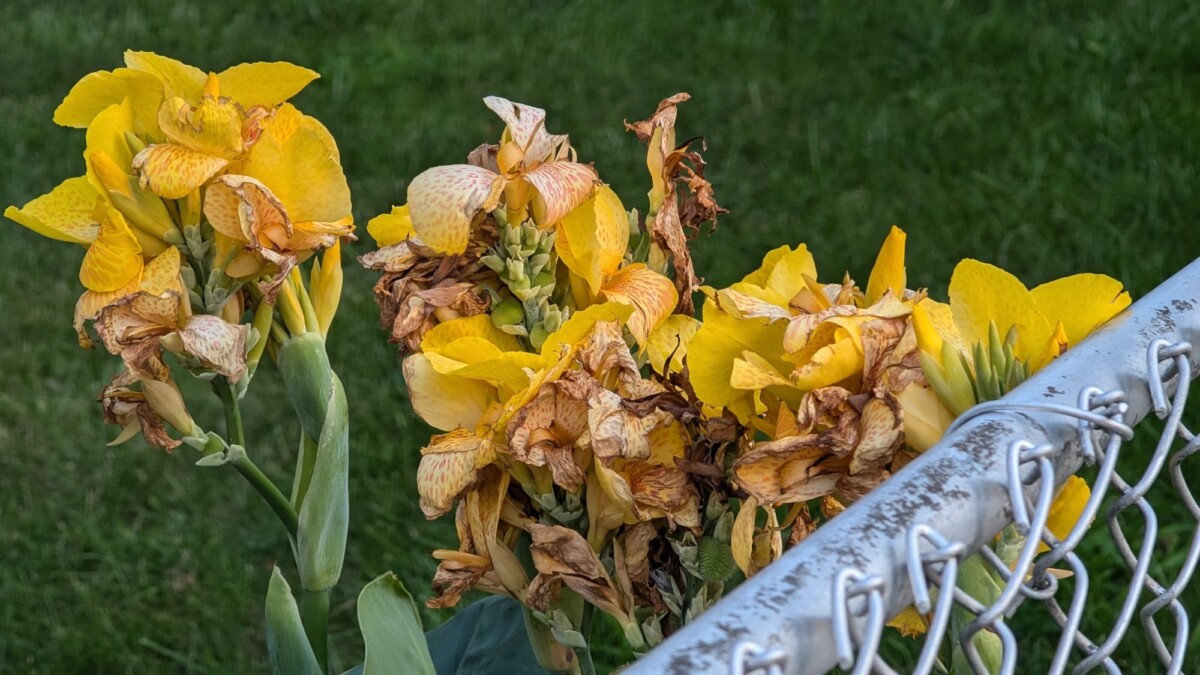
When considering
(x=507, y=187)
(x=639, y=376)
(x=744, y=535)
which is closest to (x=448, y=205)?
(x=507, y=187)

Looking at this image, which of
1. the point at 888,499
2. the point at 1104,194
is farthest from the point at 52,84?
the point at 888,499

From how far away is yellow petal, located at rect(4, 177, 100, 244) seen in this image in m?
0.97

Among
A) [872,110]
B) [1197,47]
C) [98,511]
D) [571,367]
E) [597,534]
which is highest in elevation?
[571,367]

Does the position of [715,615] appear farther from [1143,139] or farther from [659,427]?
[1143,139]

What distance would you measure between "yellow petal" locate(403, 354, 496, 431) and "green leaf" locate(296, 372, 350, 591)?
22 centimetres

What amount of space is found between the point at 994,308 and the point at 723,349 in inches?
6.1

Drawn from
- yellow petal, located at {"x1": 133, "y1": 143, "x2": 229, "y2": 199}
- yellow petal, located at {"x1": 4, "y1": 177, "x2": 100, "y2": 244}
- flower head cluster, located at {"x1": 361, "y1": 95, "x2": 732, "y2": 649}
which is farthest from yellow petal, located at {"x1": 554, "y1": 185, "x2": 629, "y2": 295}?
yellow petal, located at {"x1": 4, "y1": 177, "x2": 100, "y2": 244}

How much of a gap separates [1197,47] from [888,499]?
349cm

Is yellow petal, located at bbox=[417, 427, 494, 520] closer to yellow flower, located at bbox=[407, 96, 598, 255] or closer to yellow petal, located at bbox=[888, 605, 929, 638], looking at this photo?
yellow flower, located at bbox=[407, 96, 598, 255]

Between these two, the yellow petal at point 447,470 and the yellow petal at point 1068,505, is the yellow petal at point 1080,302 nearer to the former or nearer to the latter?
the yellow petal at point 1068,505

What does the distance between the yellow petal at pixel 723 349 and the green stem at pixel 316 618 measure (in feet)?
1.52

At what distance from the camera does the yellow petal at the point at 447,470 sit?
791 millimetres

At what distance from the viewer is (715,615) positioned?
48cm

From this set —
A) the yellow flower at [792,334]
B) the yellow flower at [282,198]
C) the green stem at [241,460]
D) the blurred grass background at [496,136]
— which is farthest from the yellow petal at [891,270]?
the blurred grass background at [496,136]
